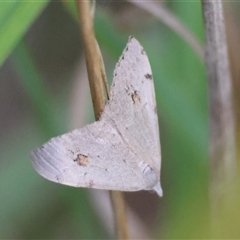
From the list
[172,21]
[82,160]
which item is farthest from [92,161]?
[172,21]

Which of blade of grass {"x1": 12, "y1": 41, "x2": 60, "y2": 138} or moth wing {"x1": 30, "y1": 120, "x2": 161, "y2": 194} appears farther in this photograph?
→ blade of grass {"x1": 12, "y1": 41, "x2": 60, "y2": 138}

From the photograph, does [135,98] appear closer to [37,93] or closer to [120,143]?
[120,143]

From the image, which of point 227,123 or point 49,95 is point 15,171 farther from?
point 227,123

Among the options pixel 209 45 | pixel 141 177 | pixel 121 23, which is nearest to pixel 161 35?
pixel 121 23

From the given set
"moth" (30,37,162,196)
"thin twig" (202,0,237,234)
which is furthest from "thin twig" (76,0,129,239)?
"thin twig" (202,0,237,234)

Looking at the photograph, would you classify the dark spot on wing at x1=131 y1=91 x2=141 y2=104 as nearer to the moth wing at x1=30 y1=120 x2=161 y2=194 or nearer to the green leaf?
the moth wing at x1=30 y1=120 x2=161 y2=194

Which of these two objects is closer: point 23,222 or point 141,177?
point 141,177

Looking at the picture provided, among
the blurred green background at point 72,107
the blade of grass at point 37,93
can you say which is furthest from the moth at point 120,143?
the blade of grass at point 37,93
